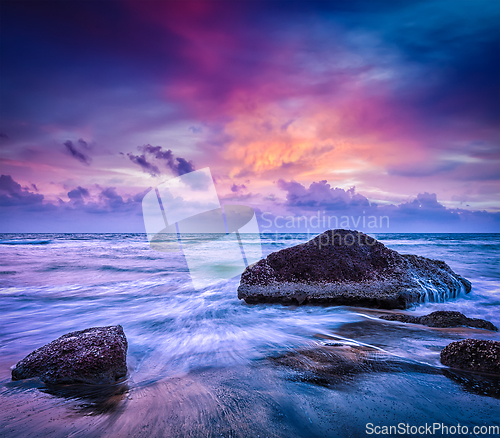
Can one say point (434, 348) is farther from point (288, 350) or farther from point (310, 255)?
point (310, 255)

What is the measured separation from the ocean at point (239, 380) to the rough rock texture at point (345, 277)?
0.28 meters

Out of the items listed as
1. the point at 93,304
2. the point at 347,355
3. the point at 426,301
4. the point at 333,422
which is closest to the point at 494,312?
the point at 426,301

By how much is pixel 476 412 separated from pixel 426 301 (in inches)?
158

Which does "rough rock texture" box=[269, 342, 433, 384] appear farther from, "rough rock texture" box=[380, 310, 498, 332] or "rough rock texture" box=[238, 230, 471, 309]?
"rough rock texture" box=[238, 230, 471, 309]

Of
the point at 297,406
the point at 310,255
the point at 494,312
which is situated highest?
the point at 310,255

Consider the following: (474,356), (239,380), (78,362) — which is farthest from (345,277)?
(78,362)

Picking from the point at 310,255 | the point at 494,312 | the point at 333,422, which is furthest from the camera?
the point at 310,255

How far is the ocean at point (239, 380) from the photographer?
2.10 meters

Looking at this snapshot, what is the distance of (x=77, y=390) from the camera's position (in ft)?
8.60

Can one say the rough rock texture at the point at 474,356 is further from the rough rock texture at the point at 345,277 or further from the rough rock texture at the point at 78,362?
the rough rock texture at the point at 78,362

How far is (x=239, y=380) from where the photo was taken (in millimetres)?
2805

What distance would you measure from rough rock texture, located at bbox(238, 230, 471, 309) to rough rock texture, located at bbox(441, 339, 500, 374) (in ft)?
8.13

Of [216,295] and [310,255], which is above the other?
[310,255]

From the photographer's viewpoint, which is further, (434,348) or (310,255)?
(310,255)
